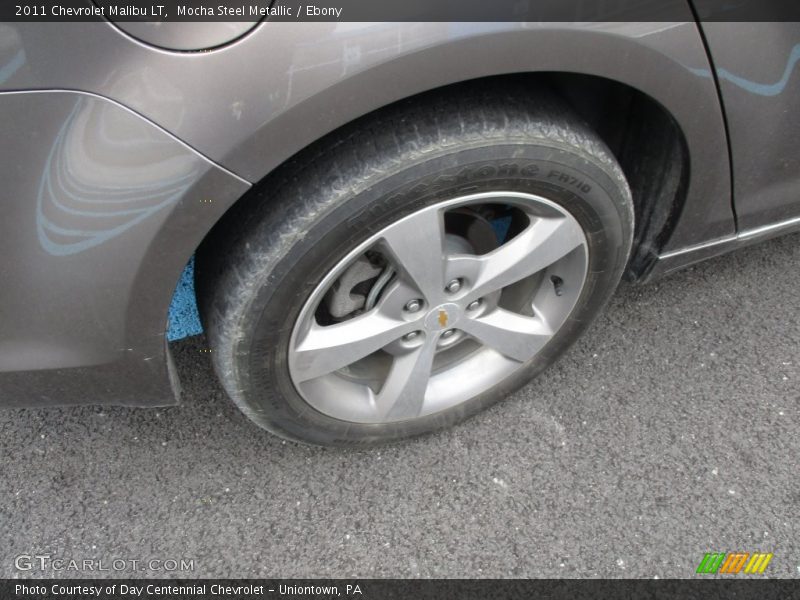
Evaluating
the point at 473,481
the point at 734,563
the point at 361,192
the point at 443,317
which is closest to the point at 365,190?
the point at 361,192

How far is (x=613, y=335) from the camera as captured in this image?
200 centimetres

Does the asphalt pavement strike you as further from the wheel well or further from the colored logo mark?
the wheel well

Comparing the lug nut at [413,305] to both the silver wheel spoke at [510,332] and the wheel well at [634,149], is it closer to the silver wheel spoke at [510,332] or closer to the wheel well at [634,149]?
the silver wheel spoke at [510,332]

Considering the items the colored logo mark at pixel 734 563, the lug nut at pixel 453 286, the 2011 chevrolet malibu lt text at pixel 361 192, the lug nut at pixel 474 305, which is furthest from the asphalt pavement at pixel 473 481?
the lug nut at pixel 453 286

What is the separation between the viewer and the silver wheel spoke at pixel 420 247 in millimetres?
1293

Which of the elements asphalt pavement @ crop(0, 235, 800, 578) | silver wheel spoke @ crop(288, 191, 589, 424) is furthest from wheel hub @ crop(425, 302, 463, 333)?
asphalt pavement @ crop(0, 235, 800, 578)

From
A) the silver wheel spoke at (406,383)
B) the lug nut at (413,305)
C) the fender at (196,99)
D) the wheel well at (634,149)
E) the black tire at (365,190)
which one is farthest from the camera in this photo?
the silver wheel spoke at (406,383)

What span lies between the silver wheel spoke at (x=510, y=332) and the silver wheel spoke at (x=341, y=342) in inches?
7.0

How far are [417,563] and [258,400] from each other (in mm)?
507

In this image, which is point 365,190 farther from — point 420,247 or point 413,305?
point 413,305

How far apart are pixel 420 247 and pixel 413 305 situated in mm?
172

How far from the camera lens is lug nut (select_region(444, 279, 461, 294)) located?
4.84 feet

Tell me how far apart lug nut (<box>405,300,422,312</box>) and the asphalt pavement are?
0.46 m

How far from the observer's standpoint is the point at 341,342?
1445 millimetres
